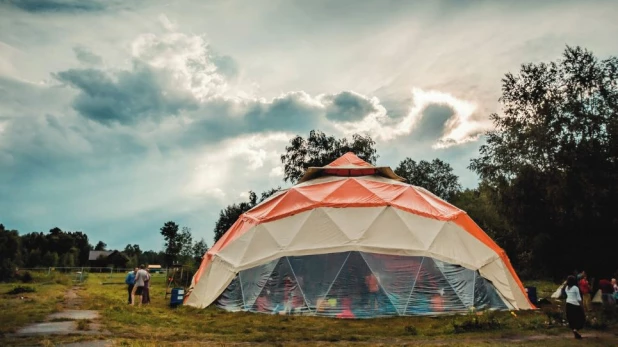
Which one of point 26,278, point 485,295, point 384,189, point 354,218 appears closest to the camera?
point 485,295

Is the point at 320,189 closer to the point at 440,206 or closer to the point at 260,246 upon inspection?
the point at 260,246

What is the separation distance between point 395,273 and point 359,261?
137cm

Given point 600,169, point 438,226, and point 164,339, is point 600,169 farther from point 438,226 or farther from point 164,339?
point 164,339

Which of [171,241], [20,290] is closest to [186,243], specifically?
[171,241]

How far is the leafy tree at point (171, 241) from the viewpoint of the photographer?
6212cm

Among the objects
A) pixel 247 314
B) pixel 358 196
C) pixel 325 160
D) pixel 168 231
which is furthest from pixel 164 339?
pixel 168 231

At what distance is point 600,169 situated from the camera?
2875 centimetres

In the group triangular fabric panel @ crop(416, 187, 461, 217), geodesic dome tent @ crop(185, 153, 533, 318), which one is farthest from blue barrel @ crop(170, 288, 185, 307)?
triangular fabric panel @ crop(416, 187, 461, 217)

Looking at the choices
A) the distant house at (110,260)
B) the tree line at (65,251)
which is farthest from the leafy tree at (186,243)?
the distant house at (110,260)

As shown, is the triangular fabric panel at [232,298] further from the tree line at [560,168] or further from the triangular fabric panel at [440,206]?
the tree line at [560,168]

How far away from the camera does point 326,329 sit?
14.1 meters

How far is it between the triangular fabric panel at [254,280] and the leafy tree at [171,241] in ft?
133

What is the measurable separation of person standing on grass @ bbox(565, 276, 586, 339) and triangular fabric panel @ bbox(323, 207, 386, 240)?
7.22m

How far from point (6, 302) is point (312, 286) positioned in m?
14.0
